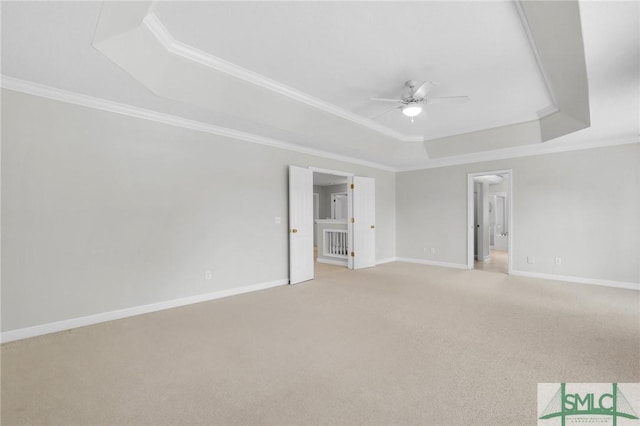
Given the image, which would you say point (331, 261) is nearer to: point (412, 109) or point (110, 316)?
point (412, 109)

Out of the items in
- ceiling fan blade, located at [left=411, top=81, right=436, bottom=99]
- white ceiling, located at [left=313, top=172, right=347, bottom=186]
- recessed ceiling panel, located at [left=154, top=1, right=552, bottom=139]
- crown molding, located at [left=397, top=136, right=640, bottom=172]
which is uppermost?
recessed ceiling panel, located at [left=154, top=1, right=552, bottom=139]

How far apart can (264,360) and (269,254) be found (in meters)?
2.50

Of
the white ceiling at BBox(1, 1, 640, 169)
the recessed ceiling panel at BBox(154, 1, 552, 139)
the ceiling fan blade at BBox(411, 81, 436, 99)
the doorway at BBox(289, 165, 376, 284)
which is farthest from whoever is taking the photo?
the doorway at BBox(289, 165, 376, 284)

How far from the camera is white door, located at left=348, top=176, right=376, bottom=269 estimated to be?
6293mm

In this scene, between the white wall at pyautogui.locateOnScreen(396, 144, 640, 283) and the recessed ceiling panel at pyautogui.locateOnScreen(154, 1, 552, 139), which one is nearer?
the recessed ceiling panel at pyautogui.locateOnScreen(154, 1, 552, 139)

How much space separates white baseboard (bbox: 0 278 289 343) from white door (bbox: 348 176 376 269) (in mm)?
2586

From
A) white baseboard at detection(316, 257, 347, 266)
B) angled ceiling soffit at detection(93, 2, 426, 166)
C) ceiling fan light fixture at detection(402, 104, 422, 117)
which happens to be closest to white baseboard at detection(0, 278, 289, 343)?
angled ceiling soffit at detection(93, 2, 426, 166)

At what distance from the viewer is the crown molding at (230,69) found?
2582 mm

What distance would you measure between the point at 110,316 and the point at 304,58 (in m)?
3.64

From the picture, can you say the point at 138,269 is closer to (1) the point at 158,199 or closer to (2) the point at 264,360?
(1) the point at 158,199

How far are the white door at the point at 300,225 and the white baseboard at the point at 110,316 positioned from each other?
2.70ft

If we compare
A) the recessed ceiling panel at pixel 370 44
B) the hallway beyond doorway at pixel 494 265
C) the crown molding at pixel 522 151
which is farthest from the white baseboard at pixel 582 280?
the recessed ceiling panel at pixel 370 44

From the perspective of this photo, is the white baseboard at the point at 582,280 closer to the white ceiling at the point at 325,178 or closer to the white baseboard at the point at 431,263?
the white baseboard at the point at 431,263

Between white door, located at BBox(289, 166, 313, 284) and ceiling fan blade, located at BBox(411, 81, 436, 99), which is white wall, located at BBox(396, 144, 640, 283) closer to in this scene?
white door, located at BBox(289, 166, 313, 284)
